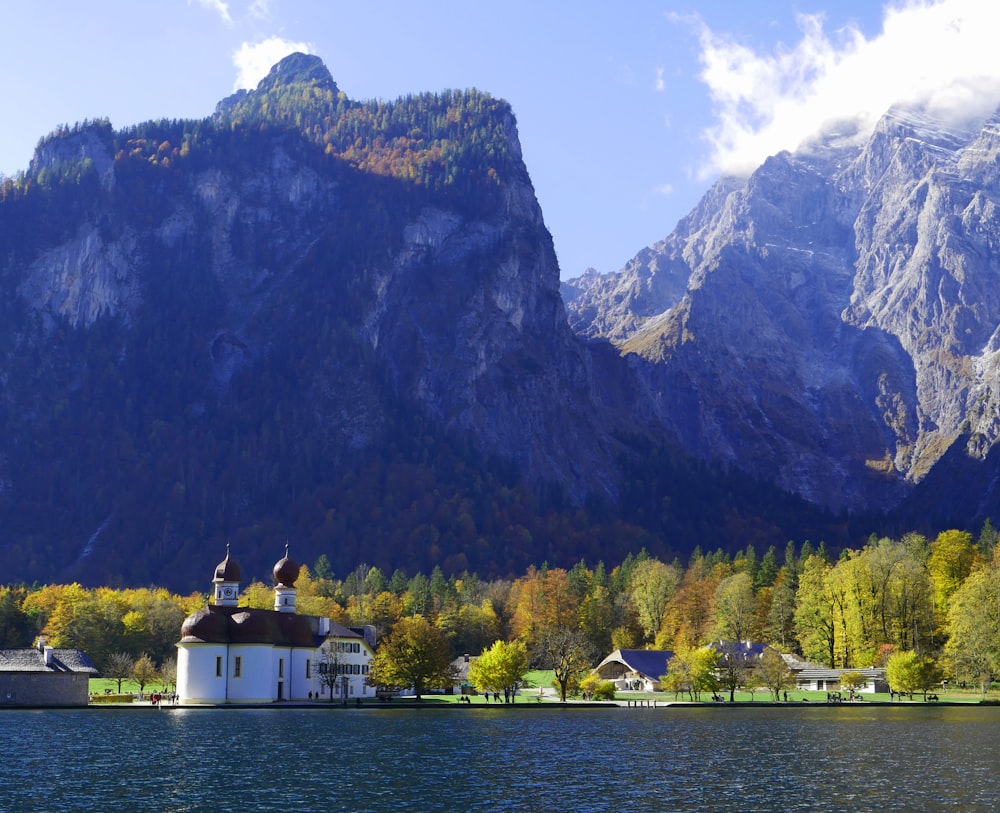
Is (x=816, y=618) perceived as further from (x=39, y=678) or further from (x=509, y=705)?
(x=39, y=678)

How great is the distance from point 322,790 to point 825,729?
49.8 meters

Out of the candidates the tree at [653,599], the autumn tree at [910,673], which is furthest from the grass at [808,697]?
the tree at [653,599]

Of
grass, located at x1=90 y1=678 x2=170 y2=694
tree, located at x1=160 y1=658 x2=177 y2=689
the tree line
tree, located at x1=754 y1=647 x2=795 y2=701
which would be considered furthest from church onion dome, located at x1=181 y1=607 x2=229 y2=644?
tree, located at x1=754 y1=647 x2=795 y2=701

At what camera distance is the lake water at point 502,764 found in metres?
61.8

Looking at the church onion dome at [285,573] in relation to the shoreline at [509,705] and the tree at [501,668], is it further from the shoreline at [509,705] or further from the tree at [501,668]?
the tree at [501,668]

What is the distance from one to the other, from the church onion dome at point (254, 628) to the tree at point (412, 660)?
39.1 feet

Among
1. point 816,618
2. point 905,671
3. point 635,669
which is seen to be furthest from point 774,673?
point 635,669

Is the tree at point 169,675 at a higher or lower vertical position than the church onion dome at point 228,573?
lower

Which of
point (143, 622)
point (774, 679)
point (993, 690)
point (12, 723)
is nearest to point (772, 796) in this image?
point (12, 723)

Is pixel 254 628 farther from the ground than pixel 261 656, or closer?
farther from the ground

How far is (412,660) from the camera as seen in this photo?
5768 inches

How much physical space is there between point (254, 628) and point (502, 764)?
71.4 metres

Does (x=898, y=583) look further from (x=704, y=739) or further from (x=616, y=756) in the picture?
(x=616, y=756)

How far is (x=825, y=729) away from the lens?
10231cm
